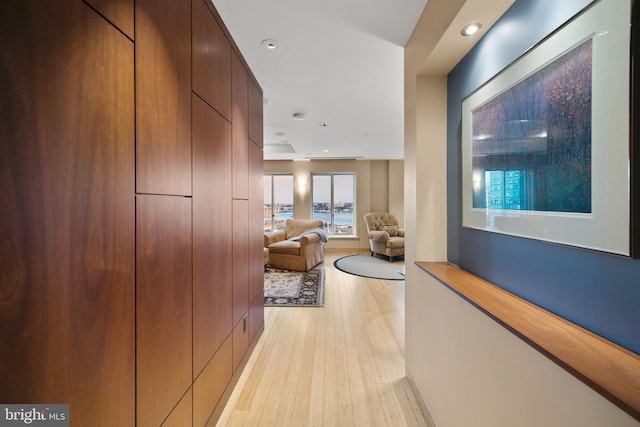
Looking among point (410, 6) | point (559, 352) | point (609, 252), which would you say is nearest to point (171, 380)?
point (559, 352)

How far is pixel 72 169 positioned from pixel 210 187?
909 millimetres

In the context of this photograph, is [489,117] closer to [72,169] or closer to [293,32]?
[293,32]

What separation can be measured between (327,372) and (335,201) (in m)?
6.17

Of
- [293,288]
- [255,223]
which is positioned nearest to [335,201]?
[293,288]

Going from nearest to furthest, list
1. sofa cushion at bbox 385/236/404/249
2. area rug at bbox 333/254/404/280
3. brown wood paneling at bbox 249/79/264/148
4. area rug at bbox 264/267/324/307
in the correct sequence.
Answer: brown wood paneling at bbox 249/79/264/148 → area rug at bbox 264/267/324/307 → area rug at bbox 333/254/404/280 → sofa cushion at bbox 385/236/404/249

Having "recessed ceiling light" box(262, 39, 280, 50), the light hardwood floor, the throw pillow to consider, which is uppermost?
"recessed ceiling light" box(262, 39, 280, 50)

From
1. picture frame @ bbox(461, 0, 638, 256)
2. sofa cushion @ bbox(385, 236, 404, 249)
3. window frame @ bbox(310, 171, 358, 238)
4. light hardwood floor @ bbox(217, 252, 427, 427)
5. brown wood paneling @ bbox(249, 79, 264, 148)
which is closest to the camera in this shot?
picture frame @ bbox(461, 0, 638, 256)

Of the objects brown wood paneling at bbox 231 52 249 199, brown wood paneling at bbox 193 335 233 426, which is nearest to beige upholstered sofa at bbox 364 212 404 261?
brown wood paneling at bbox 231 52 249 199

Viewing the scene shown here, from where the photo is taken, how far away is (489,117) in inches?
53.6

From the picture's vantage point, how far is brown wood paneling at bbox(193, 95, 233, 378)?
1513 millimetres

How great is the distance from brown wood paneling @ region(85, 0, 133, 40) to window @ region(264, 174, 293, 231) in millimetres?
7156

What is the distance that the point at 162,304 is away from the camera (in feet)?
3.93

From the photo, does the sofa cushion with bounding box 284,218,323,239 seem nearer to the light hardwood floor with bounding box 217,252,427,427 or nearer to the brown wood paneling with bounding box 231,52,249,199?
the light hardwood floor with bounding box 217,252,427,427

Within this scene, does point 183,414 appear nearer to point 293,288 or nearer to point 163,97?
point 163,97
